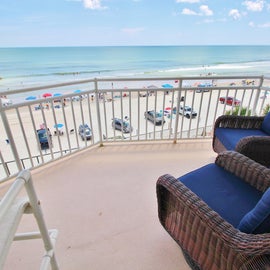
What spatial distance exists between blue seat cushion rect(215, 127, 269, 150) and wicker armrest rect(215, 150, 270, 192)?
0.48 metres

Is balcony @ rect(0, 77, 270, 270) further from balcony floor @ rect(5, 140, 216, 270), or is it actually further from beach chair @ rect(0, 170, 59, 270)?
beach chair @ rect(0, 170, 59, 270)

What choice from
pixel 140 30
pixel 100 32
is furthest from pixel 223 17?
pixel 100 32

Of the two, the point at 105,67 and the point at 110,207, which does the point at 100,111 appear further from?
the point at 105,67

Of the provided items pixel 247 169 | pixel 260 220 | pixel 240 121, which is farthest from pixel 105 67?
pixel 260 220

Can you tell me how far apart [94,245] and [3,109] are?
1341 millimetres

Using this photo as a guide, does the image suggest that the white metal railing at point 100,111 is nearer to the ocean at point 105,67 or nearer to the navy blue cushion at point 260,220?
the navy blue cushion at point 260,220

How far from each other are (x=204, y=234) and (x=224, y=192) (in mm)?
346

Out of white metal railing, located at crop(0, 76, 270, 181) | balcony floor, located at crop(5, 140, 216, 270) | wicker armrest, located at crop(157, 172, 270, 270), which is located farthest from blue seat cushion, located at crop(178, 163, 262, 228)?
white metal railing, located at crop(0, 76, 270, 181)

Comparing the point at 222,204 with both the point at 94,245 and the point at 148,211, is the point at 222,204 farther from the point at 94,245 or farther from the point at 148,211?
the point at 94,245

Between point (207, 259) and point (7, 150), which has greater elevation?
point (207, 259)

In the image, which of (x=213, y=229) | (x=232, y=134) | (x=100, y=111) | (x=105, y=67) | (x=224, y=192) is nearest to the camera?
(x=213, y=229)

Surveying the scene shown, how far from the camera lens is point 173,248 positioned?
48.5 inches

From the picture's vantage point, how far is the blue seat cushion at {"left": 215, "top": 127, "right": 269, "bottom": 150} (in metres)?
1.73

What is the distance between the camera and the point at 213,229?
77 centimetres
